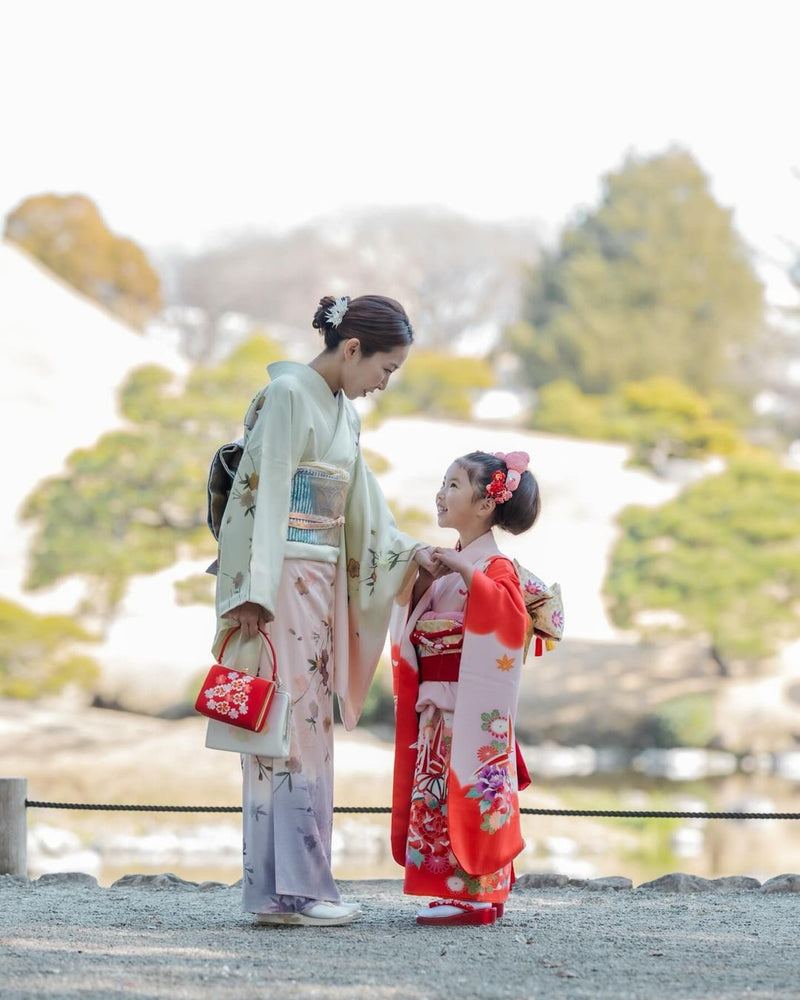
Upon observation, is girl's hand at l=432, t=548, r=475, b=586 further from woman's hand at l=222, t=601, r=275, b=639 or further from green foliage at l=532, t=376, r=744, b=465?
green foliage at l=532, t=376, r=744, b=465

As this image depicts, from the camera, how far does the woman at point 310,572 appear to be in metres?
2.79

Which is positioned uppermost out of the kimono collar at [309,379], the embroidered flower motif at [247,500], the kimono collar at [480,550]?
the kimono collar at [309,379]

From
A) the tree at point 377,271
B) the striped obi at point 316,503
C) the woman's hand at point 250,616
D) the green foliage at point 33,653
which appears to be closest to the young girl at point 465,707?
the striped obi at point 316,503

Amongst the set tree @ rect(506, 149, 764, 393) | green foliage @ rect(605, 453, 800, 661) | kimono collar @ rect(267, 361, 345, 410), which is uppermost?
tree @ rect(506, 149, 764, 393)

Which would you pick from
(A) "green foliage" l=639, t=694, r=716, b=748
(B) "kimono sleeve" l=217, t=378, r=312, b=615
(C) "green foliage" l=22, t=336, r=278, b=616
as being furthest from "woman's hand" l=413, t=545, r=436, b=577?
(A) "green foliage" l=639, t=694, r=716, b=748

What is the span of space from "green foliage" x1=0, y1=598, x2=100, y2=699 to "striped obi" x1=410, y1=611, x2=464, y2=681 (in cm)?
953

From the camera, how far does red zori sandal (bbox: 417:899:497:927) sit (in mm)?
2885

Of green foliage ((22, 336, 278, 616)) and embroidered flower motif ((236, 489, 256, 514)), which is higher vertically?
green foliage ((22, 336, 278, 616))

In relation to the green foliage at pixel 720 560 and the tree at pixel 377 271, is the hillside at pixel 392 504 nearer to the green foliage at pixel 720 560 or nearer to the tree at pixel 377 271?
the green foliage at pixel 720 560

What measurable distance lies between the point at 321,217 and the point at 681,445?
14.9 metres

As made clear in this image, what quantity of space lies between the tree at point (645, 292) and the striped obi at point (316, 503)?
18922 mm

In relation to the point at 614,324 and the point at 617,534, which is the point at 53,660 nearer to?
the point at 617,534

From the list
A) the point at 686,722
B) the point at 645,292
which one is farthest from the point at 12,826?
the point at 645,292

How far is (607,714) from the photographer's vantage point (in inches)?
603
